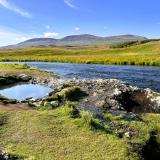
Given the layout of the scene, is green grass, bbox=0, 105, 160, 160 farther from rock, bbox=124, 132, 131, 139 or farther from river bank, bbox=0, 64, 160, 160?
rock, bbox=124, 132, 131, 139

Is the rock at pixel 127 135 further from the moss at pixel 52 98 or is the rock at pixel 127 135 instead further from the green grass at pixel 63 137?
the moss at pixel 52 98

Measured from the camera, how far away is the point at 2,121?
2388 cm

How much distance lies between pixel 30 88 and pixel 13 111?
20429 millimetres

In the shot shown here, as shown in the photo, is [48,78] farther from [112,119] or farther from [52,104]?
[112,119]

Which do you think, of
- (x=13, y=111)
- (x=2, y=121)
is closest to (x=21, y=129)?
(x=2, y=121)

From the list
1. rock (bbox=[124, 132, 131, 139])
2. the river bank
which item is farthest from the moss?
rock (bbox=[124, 132, 131, 139])

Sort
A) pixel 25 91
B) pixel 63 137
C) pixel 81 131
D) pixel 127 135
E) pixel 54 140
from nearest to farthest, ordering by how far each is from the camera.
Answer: pixel 54 140
pixel 63 137
pixel 127 135
pixel 81 131
pixel 25 91

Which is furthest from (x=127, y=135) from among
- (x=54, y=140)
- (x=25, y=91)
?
(x=25, y=91)

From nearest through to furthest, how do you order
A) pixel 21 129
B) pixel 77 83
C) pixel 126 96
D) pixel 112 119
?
pixel 21 129
pixel 112 119
pixel 126 96
pixel 77 83

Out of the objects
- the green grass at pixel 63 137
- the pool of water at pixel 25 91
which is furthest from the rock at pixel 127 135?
the pool of water at pixel 25 91

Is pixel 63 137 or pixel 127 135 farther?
pixel 127 135

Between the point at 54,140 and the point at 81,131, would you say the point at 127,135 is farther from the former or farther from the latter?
the point at 54,140

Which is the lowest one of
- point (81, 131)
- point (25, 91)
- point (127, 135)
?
point (25, 91)

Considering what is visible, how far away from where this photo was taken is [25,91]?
44.8 meters
